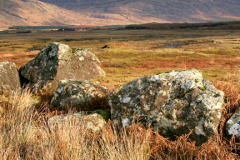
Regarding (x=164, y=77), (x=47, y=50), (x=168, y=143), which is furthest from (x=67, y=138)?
(x=47, y=50)

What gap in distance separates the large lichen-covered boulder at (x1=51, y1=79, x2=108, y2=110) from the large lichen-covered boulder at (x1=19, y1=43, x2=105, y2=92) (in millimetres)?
3404

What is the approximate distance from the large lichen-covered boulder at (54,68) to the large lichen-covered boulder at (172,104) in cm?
707

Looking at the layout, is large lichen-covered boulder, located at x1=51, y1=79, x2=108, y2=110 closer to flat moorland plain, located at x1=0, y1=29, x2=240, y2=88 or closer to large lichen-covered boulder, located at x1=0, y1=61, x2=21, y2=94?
flat moorland plain, located at x1=0, y1=29, x2=240, y2=88

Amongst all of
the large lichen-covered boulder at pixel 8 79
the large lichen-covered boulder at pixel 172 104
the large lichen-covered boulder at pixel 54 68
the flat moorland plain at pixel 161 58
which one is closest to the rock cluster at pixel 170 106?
the large lichen-covered boulder at pixel 172 104

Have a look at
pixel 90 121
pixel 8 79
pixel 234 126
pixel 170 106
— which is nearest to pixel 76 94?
pixel 90 121

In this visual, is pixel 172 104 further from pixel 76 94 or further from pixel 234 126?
pixel 76 94

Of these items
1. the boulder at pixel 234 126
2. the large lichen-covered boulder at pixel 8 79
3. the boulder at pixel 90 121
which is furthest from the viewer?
the large lichen-covered boulder at pixel 8 79

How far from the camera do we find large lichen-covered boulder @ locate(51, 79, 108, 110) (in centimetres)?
847

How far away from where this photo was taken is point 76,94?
342 inches

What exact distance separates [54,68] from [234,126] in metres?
10.6

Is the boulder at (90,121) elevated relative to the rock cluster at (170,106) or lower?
lower

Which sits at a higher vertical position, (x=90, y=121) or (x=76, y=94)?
(x=76, y=94)

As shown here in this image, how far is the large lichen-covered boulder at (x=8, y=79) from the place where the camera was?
11734 millimetres

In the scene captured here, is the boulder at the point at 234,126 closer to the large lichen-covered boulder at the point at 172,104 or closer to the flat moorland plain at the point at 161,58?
the large lichen-covered boulder at the point at 172,104
